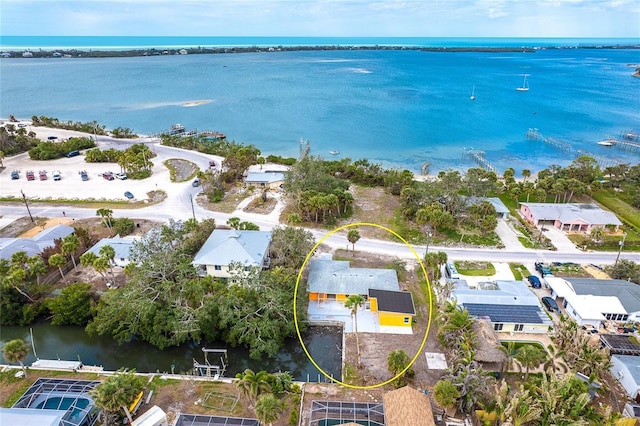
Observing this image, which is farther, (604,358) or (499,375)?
(499,375)

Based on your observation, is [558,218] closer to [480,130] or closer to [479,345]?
[479,345]

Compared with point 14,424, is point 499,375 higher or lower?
lower

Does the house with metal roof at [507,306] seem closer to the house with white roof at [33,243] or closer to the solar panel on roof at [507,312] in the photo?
the solar panel on roof at [507,312]

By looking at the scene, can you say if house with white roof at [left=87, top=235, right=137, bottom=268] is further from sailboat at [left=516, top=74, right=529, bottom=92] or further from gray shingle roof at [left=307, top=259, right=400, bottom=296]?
sailboat at [left=516, top=74, right=529, bottom=92]

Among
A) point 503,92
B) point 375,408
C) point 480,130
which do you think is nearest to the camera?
point 375,408

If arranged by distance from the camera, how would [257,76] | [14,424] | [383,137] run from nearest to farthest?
[14,424], [383,137], [257,76]

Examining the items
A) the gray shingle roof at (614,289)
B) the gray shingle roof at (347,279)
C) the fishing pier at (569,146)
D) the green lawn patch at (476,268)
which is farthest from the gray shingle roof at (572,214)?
the fishing pier at (569,146)

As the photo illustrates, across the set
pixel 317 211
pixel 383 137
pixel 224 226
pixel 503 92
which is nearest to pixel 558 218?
pixel 317 211
